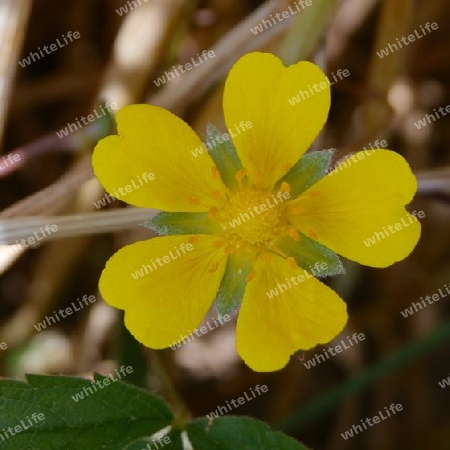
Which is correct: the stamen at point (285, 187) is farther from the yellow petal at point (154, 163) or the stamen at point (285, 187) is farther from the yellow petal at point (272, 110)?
the yellow petal at point (154, 163)

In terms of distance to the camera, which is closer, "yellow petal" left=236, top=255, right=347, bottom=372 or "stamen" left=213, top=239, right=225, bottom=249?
"yellow petal" left=236, top=255, right=347, bottom=372

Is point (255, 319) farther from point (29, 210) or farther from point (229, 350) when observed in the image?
point (229, 350)

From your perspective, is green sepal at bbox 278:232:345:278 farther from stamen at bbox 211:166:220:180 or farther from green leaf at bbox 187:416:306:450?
green leaf at bbox 187:416:306:450

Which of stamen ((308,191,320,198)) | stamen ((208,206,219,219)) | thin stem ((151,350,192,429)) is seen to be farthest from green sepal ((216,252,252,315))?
thin stem ((151,350,192,429))

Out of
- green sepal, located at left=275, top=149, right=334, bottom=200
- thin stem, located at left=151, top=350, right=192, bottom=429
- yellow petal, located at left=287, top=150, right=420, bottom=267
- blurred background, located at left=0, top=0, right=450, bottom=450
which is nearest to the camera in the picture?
yellow petal, located at left=287, top=150, right=420, bottom=267

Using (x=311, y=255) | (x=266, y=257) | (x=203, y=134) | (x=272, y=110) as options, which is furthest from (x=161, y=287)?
(x=203, y=134)

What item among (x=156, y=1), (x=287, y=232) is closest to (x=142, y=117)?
(x=287, y=232)
